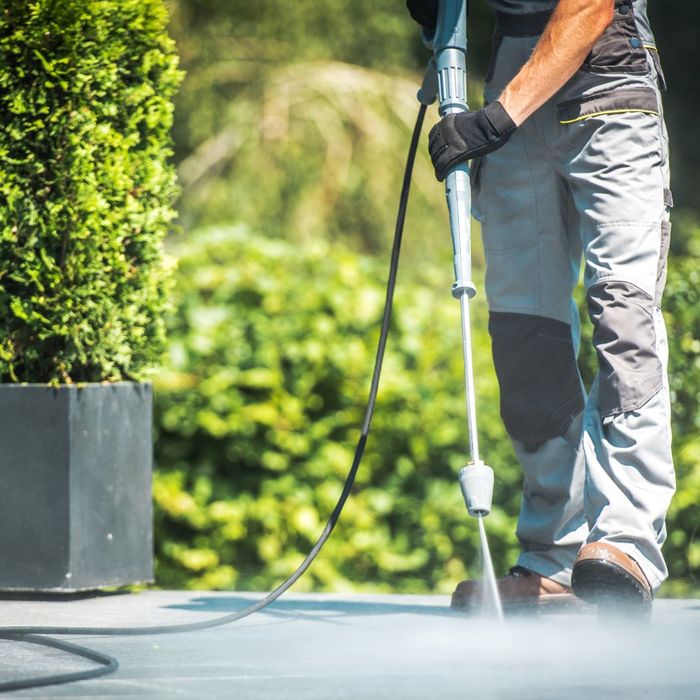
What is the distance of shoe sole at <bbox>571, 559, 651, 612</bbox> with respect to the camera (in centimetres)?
261

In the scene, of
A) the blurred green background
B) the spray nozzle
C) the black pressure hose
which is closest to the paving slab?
the black pressure hose

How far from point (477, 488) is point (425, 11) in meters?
1.27

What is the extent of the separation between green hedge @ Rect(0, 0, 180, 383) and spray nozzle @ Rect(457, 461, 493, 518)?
46.7 inches

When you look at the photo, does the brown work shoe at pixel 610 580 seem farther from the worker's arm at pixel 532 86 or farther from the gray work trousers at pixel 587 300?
the worker's arm at pixel 532 86

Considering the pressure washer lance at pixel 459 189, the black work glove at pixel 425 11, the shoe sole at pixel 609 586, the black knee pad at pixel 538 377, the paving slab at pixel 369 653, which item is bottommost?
the paving slab at pixel 369 653

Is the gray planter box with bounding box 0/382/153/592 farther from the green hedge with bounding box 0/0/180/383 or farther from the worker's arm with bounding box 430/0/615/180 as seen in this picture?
the worker's arm with bounding box 430/0/615/180

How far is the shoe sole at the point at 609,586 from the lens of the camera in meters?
2.61

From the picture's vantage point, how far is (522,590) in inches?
123

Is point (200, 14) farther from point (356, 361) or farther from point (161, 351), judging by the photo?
point (161, 351)

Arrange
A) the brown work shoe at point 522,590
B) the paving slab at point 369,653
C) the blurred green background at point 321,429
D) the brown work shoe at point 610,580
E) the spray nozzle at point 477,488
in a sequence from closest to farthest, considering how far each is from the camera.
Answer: the paving slab at point 369,653 → the brown work shoe at point 610,580 → the spray nozzle at point 477,488 → the brown work shoe at point 522,590 → the blurred green background at point 321,429

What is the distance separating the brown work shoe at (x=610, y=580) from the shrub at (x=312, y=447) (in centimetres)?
201

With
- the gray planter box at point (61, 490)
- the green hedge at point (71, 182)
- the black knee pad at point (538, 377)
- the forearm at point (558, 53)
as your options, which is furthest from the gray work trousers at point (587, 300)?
the gray planter box at point (61, 490)

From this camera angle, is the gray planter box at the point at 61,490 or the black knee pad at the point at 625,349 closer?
the black knee pad at the point at 625,349

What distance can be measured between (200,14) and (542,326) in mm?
4765
